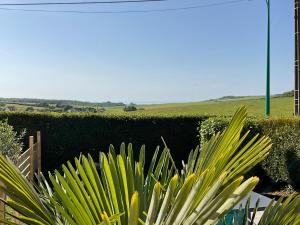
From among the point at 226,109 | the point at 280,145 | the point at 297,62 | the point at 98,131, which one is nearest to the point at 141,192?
the point at 280,145

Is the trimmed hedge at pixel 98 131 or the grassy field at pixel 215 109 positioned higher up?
the grassy field at pixel 215 109

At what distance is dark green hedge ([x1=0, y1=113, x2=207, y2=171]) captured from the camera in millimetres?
12266

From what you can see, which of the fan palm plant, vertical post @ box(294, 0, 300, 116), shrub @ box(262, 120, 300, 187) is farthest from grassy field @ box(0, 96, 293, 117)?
shrub @ box(262, 120, 300, 187)

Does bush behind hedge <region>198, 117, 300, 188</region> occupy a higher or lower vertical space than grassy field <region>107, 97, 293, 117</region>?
lower

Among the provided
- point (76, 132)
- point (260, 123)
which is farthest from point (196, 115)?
point (76, 132)

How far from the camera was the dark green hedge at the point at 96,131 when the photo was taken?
1227cm

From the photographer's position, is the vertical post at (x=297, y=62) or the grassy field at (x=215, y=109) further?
the vertical post at (x=297, y=62)

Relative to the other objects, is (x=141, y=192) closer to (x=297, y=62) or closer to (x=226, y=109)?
(x=297, y=62)

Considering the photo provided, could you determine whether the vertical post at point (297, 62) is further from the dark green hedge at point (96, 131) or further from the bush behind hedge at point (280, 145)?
the dark green hedge at point (96, 131)

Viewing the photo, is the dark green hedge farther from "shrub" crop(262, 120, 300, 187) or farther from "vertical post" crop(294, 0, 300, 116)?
"vertical post" crop(294, 0, 300, 116)

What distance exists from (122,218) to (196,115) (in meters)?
11.6

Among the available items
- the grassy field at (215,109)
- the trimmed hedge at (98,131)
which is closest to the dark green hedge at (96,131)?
the trimmed hedge at (98,131)

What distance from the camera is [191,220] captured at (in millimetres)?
876

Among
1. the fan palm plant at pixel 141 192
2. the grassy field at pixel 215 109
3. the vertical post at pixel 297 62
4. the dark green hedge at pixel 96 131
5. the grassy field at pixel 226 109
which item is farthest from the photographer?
the vertical post at pixel 297 62
